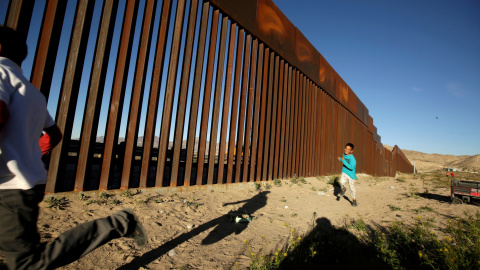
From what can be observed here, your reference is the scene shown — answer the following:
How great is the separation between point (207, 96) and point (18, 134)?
3.87m

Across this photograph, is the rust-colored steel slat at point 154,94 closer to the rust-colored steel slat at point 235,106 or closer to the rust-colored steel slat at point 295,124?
the rust-colored steel slat at point 235,106

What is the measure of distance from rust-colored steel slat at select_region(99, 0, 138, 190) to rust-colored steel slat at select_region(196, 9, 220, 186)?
1635 millimetres

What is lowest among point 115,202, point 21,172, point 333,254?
point 333,254

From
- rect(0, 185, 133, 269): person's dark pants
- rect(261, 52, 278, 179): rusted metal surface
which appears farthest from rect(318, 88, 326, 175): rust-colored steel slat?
rect(0, 185, 133, 269): person's dark pants

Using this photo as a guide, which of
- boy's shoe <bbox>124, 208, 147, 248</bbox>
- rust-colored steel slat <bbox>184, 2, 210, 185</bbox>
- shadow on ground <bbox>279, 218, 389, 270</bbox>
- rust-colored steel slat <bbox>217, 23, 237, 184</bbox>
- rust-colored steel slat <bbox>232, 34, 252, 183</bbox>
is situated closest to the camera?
boy's shoe <bbox>124, 208, 147, 248</bbox>

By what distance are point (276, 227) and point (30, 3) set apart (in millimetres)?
4467

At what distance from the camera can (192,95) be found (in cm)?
464

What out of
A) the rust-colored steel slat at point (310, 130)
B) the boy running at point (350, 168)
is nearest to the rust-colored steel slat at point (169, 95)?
the boy running at point (350, 168)

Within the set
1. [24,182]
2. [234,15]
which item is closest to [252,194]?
[234,15]

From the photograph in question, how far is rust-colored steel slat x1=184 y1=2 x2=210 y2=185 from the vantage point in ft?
14.7

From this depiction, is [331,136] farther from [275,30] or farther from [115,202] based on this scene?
[115,202]

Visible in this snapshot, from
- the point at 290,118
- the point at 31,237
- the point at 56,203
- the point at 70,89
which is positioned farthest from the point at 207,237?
the point at 290,118

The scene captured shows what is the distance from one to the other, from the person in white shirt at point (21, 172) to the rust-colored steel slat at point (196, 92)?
310 centimetres

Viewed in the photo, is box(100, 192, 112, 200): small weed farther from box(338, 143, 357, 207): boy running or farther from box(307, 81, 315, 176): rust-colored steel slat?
box(307, 81, 315, 176): rust-colored steel slat
